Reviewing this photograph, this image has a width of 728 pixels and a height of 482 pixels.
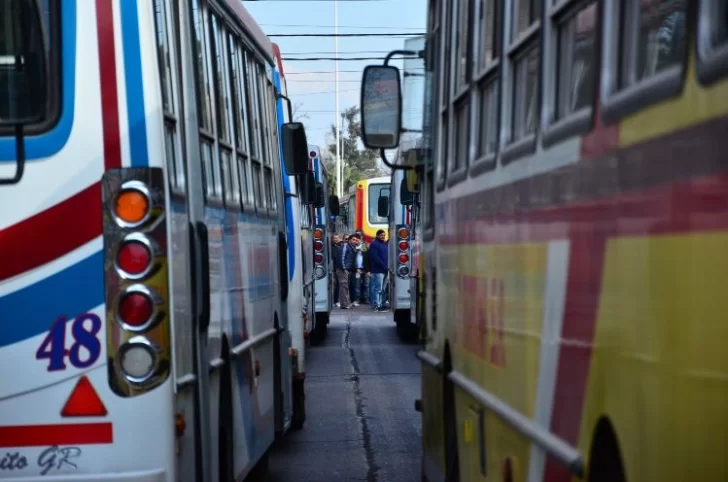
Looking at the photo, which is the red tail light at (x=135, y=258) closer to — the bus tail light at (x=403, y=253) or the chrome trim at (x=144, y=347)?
the chrome trim at (x=144, y=347)

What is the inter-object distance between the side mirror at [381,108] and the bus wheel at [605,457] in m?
3.63

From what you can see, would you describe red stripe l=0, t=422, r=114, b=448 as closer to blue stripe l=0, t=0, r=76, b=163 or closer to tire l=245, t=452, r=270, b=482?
blue stripe l=0, t=0, r=76, b=163

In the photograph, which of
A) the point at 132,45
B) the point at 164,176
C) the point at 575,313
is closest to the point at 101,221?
the point at 164,176

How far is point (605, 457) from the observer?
324cm

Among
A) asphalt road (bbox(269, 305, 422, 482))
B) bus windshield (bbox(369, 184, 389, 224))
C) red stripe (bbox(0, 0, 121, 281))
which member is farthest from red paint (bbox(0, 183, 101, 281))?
bus windshield (bbox(369, 184, 389, 224))

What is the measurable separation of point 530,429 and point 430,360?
270cm

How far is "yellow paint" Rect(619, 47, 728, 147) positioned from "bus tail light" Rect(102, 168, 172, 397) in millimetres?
1983

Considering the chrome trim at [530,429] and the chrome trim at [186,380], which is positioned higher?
the chrome trim at [186,380]

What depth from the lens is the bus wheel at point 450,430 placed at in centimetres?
599

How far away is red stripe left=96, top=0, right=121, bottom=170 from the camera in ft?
15.1

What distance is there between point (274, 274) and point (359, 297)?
25.6 m

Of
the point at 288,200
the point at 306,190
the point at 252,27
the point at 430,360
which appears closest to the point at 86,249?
the point at 430,360

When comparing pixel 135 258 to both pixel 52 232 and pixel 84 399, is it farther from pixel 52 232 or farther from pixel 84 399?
pixel 84 399

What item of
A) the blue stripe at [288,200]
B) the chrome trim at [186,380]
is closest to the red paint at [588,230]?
the chrome trim at [186,380]
